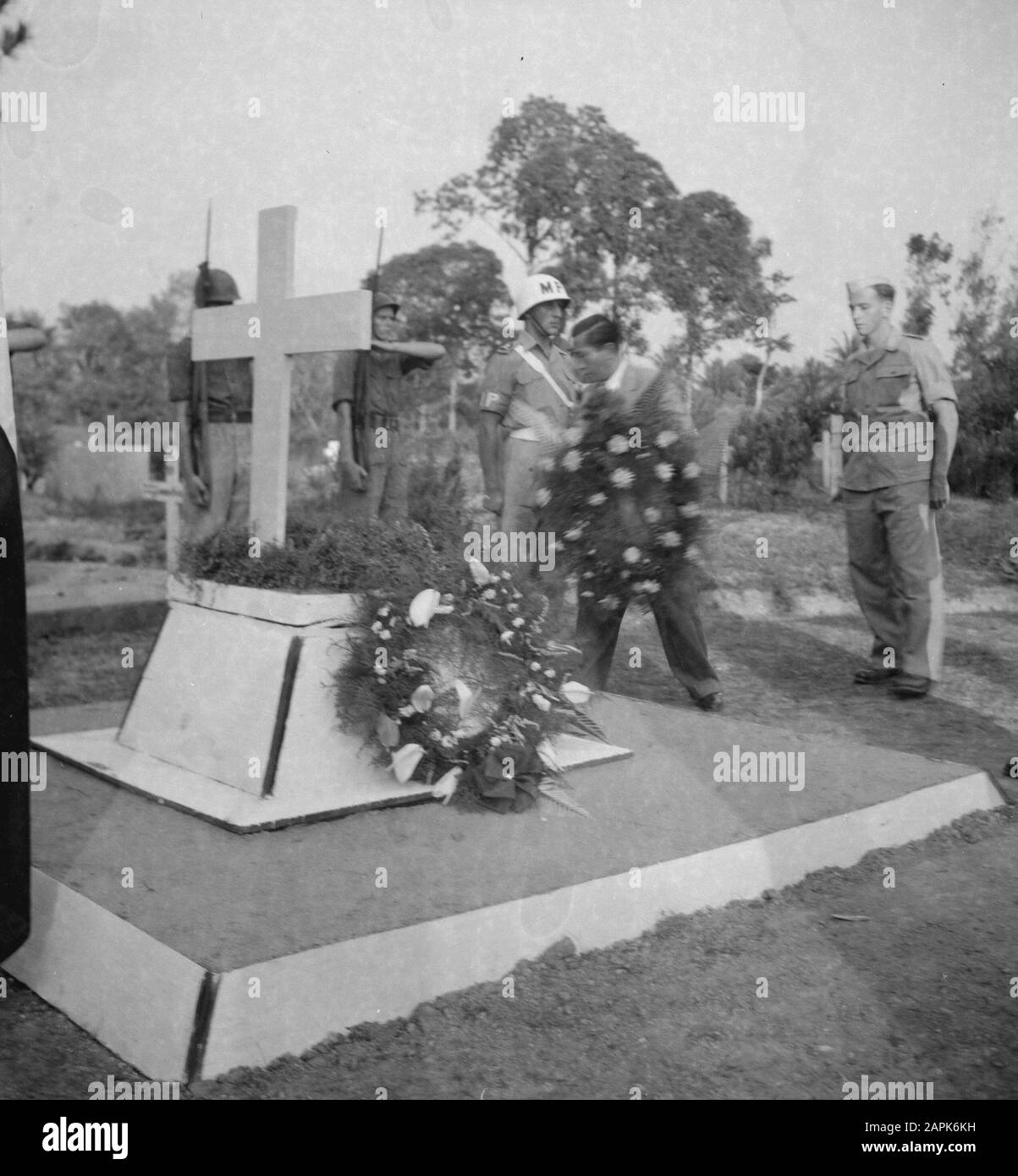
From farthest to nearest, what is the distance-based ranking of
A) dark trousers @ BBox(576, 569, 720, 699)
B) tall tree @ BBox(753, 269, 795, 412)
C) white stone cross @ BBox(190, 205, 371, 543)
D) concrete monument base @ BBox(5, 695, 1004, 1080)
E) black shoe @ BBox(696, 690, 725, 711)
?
tall tree @ BBox(753, 269, 795, 412), black shoe @ BBox(696, 690, 725, 711), dark trousers @ BBox(576, 569, 720, 699), white stone cross @ BBox(190, 205, 371, 543), concrete monument base @ BBox(5, 695, 1004, 1080)

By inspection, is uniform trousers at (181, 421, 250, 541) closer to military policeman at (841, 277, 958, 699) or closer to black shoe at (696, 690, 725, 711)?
black shoe at (696, 690, 725, 711)

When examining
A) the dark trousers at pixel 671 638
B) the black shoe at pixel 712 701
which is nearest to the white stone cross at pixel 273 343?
the dark trousers at pixel 671 638

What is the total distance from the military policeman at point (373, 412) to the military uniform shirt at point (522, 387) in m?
1.35

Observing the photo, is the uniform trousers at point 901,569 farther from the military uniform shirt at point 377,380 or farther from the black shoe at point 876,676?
the military uniform shirt at point 377,380

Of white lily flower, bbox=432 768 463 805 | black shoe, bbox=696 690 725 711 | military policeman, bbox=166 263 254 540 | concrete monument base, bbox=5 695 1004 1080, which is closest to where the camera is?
concrete monument base, bbox=5 695 1004 1080

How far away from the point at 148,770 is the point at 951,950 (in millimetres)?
2383

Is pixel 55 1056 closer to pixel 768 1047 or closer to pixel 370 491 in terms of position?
pixel 768 1047

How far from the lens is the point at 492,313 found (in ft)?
41.8

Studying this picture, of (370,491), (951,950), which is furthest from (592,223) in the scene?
(951,950)

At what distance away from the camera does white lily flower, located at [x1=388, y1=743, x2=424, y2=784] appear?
3.60 metres

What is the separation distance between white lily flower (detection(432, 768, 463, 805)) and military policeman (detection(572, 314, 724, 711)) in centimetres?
141

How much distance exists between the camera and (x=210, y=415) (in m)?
6.84

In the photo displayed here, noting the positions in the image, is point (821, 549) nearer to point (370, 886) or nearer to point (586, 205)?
point (586, 205)

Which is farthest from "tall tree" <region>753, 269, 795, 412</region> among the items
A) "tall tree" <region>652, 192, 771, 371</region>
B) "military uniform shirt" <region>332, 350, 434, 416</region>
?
"military uniform shirt" <region>332, 350, 434, 416</region>
